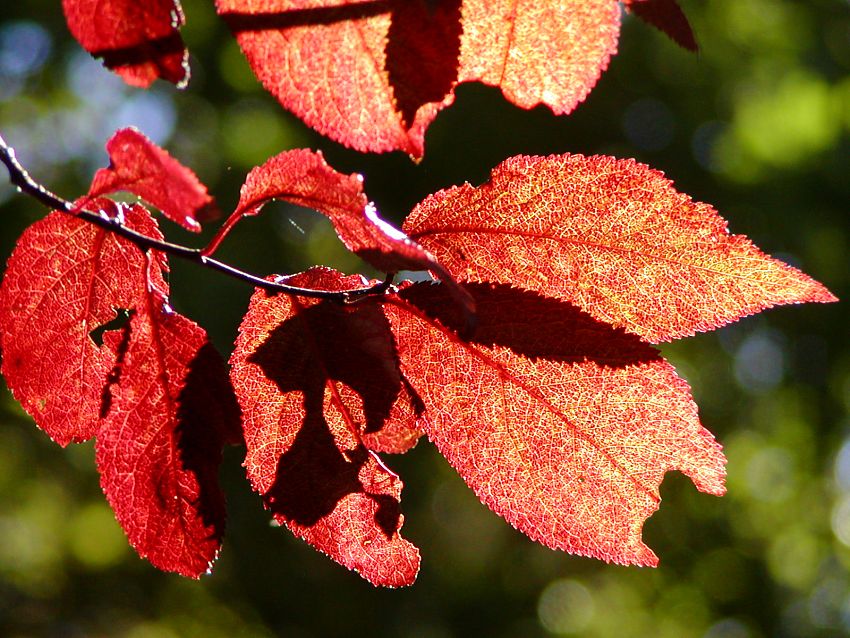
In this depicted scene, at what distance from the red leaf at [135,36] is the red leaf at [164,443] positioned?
162 mm

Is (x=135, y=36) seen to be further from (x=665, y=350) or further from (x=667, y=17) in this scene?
(x=665, y=350)

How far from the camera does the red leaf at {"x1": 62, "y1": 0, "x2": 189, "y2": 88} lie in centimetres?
57

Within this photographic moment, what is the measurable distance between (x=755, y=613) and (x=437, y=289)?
8.59 meters

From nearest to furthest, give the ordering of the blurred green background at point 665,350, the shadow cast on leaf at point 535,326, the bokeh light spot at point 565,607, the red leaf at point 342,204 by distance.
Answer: the red leaf at point 342,204 → the shadow cast on leaf at point 535,326 → the blurred green background at point 665,350 → the bokeh light spot at point 565,607

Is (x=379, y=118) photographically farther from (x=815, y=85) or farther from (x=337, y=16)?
(x=815, y=85)

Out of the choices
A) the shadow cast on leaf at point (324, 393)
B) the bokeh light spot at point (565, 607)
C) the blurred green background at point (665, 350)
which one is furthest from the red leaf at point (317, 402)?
the bokeh light spot at point (565, 607)

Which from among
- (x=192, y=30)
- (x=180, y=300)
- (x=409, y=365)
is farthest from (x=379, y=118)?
(x=192, y=30)

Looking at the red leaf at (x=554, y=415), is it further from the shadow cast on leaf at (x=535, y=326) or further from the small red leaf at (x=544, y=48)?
the small red leaf at (x=544, y=48)

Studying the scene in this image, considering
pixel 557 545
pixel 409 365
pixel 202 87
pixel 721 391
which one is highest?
pixel 409 365

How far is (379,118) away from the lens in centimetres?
57

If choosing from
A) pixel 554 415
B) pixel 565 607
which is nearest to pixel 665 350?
pixel 565 607

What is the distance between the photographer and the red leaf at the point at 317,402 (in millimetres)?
639

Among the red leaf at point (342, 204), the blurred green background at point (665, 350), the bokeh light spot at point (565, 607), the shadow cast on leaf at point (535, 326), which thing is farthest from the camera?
the bokeh light spot at point (565, 607)

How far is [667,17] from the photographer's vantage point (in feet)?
1.83
